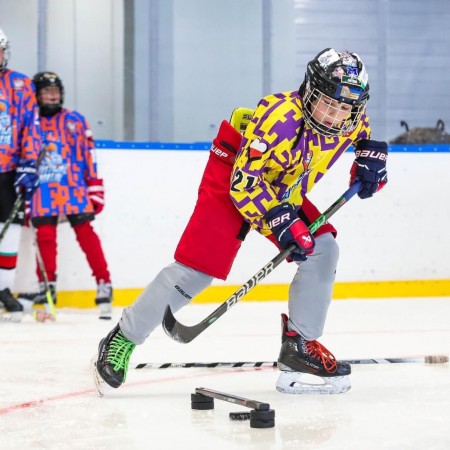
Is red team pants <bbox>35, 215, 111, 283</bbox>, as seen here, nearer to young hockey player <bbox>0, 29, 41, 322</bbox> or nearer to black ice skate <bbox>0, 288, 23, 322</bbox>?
young hockey player <bbox>0, 29, 41, 322</bbox>

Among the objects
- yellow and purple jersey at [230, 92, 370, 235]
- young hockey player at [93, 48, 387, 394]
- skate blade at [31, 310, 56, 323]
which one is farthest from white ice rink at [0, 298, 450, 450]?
yellow and purple jersey at [230, 92, 370, 235]

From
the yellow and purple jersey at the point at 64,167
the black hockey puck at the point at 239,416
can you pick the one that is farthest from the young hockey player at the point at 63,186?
the black hockey puck at the point at 239,416

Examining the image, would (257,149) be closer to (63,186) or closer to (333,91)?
(333,91)

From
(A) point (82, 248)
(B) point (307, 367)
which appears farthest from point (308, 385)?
(A) point (82, 248)

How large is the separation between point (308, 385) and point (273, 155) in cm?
61

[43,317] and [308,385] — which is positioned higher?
[308,385]

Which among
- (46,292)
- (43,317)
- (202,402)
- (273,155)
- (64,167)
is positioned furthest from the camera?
(64,167)

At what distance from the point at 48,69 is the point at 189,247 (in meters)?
3.27

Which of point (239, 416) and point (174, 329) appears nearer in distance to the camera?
point (239, 416)

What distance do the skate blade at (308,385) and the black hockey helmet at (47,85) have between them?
286cm

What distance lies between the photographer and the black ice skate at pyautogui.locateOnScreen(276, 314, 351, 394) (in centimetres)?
270

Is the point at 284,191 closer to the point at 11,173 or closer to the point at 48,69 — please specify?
the point at 11,173

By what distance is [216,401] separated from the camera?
2551 millimetres

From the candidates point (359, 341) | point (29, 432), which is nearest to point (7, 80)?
point (359, 341)
